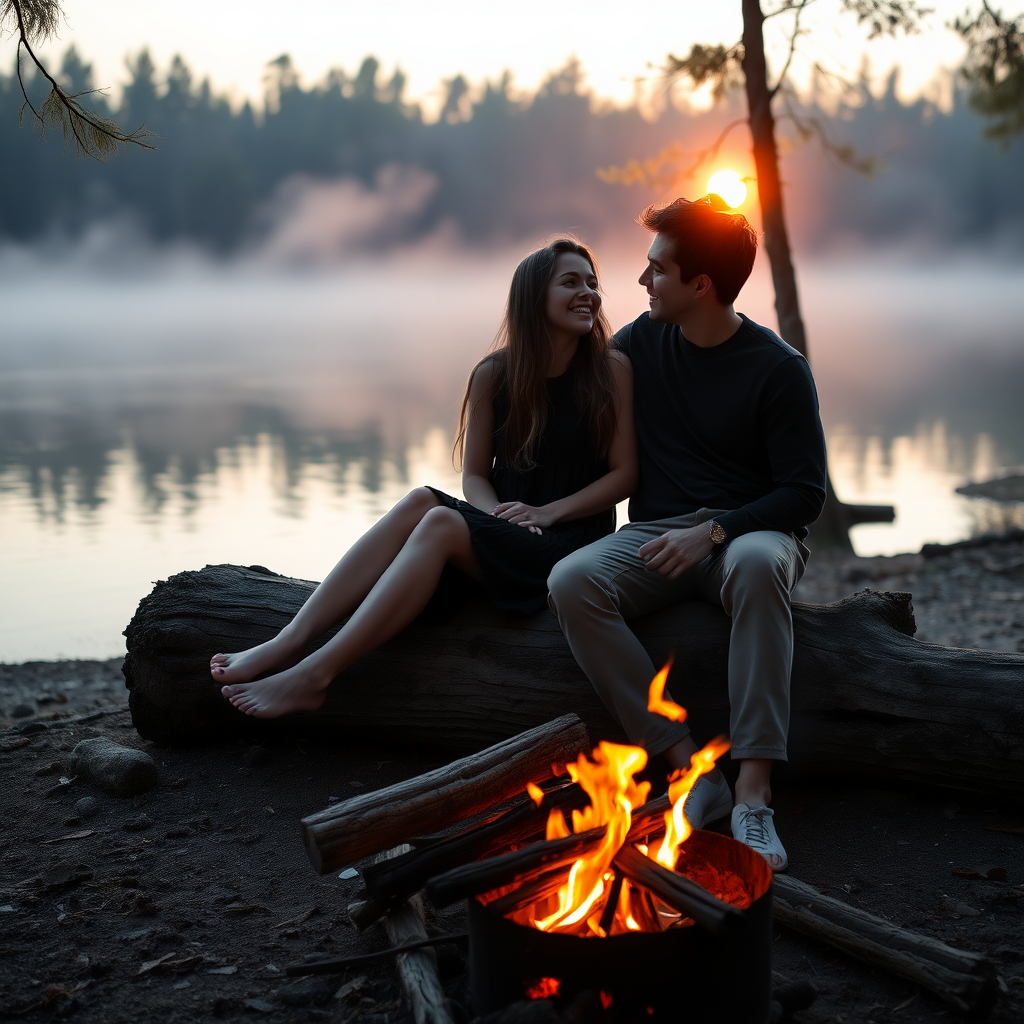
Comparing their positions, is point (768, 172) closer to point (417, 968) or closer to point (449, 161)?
point (417, 968)

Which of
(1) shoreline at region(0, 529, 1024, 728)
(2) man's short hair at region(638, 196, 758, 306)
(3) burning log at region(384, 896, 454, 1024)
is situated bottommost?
(1) shoreline at region(0, 529, 1024, 728)

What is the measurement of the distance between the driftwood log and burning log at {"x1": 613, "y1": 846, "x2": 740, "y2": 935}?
3.72ft

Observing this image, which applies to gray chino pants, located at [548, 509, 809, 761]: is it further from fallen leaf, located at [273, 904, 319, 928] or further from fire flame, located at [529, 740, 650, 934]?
fallen leaf, located at [273, 904, 319, 928]

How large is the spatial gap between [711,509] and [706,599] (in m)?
0.32

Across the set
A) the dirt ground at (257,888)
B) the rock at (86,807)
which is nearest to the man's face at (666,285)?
the dirt ground at (257,888)

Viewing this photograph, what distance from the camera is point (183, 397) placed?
2361 centimetres

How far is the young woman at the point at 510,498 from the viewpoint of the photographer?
3.47m

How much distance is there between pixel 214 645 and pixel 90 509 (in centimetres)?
784

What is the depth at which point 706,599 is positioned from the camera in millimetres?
3469

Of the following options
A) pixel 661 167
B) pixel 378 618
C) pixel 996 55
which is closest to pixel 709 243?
pixel 378 618

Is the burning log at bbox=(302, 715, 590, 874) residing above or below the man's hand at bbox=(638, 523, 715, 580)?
below

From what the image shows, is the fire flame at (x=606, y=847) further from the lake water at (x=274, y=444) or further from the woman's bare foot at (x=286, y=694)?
the lake water at (x=274, y=444)

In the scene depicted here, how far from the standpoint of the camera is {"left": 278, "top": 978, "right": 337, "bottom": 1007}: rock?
2434 millimetres

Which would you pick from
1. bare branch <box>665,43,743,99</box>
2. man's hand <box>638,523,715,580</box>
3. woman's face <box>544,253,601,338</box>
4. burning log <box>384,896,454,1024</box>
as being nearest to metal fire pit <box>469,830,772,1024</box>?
burning log <box>384,896,454,1024</box>
